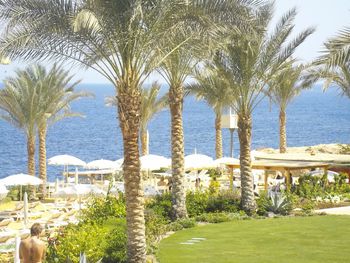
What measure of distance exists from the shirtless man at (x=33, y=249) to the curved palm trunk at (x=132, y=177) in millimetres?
3220

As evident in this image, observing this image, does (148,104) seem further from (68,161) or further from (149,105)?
(68,161)

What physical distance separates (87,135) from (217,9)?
375 feet

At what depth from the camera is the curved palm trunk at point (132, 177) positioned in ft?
47.9

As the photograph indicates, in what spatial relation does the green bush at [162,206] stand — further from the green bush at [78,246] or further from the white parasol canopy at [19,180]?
the white parasol canopy at [19,180]

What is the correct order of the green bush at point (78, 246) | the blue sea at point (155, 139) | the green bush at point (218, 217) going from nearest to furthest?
the green bush at point (78, 246) < the green bush at point (218, 217) < the blue sea at point (155, 139)

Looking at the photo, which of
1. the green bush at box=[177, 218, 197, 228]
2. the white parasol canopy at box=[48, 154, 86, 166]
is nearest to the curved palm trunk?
the green bush at box=[177, 218, 197, 228]

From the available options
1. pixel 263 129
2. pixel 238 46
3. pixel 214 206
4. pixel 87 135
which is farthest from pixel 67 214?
pixel 263 129

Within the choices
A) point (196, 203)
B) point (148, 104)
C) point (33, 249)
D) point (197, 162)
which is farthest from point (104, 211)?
point (148, 104)

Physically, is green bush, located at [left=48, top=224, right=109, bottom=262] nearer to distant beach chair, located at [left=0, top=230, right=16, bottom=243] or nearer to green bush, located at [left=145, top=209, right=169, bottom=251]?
green bush, located at [left=145, top=209, right=169, bottom=251]

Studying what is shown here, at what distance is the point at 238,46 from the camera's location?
76.0 ft

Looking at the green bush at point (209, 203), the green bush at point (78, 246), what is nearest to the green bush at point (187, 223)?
the green bush at point (209, 203)

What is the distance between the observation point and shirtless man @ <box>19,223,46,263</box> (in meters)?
11.5

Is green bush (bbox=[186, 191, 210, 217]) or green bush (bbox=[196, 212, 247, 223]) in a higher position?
green bush (bbox=[186, 191, 210, 217])

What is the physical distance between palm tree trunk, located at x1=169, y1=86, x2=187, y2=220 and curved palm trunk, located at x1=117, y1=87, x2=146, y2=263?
22.5 ft
